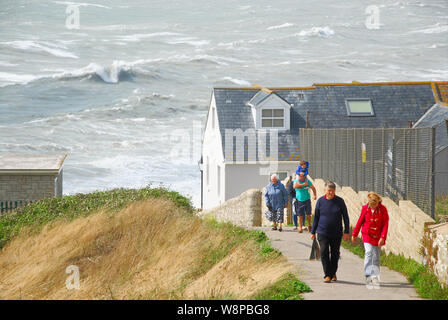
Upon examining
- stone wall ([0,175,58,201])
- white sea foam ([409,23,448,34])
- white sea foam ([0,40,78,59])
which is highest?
white sea foam ([409,23,448,34])

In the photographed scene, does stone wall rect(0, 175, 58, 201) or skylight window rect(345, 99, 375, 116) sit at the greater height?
skylight window rect(345, 99, 375, 116)

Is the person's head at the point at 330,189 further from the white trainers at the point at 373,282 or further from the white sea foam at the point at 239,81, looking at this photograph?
the white sea foam at the point at 239,81

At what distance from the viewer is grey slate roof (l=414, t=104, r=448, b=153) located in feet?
82.8

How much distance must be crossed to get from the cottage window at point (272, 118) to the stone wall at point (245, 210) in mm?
11121

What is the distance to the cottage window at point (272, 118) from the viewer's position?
113 feet

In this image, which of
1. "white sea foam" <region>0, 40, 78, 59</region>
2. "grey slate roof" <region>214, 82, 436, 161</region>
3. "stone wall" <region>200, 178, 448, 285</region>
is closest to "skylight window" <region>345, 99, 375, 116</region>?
"grey slate roof" <region>214, 82, 436, 161</region>

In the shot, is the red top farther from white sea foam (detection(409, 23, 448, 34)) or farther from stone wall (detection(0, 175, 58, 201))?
white sea foam (detection(409, 23, 448, 34))

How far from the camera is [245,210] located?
23500 mm

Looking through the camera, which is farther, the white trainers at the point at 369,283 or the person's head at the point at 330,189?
the person's head at the point at 330,189

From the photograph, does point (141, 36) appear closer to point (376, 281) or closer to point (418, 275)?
point (418, 275)

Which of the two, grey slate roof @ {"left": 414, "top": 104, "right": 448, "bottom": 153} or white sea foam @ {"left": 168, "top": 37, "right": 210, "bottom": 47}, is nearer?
grey slate roof @ {"left": 414, "top": 104, "right": 448, "bottom": 153}

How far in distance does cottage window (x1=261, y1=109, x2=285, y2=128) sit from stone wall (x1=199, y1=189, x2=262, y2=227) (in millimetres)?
11121

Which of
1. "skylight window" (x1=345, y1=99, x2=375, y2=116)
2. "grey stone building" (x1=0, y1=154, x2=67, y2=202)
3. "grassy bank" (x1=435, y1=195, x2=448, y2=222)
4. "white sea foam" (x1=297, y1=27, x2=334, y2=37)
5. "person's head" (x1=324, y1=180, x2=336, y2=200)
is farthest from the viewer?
"white sea foam" (x1=297, y1=27, x2=334, y2=37)

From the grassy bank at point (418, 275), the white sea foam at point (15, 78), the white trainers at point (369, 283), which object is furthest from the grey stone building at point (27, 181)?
the white sea foam at point (15, 78)
